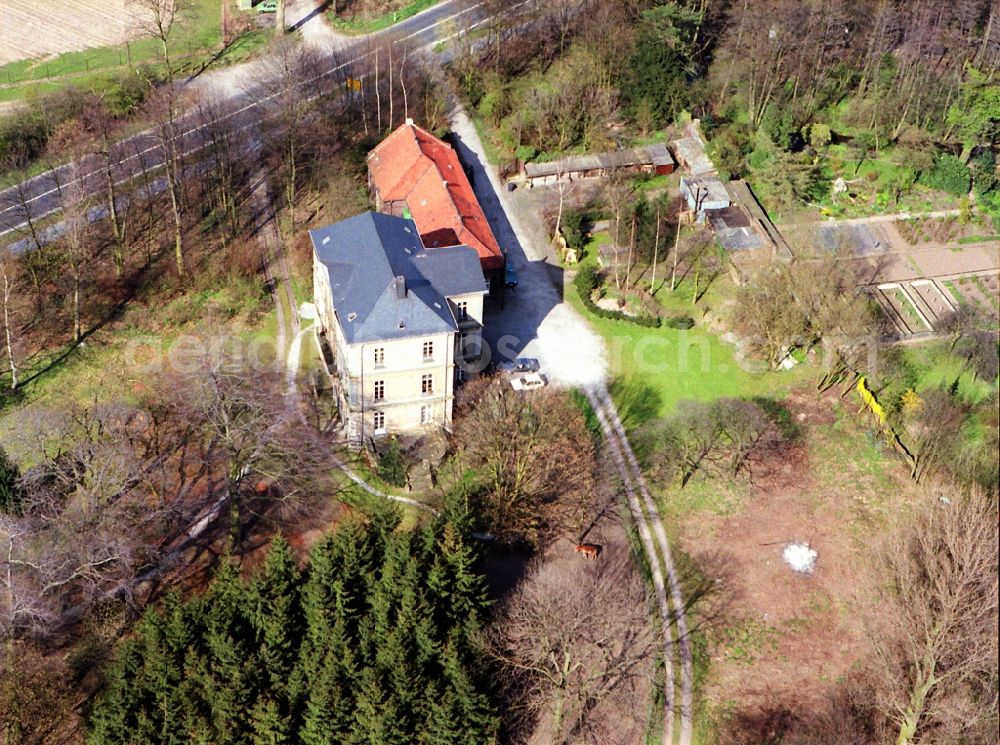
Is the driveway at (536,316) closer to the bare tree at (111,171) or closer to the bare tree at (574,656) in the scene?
the bare tree at (574,656)

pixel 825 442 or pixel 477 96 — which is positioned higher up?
pixel 477 96

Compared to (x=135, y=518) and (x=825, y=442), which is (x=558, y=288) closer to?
(x=825, y=442)

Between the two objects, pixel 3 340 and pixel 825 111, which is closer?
pixel 3 340

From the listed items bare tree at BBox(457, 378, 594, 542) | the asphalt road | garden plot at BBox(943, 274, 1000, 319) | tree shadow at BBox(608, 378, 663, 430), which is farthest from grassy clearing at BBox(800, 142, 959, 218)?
the asphalt road

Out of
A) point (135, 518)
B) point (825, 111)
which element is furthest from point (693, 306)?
point (135, 518)

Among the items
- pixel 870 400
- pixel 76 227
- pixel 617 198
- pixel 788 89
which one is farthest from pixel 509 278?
pixel 788 89

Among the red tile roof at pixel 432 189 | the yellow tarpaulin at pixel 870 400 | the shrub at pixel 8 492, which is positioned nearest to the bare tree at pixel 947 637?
the yellow tarpaulin at pixel 870 400

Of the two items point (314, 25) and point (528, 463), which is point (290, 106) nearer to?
point (314, 25)
